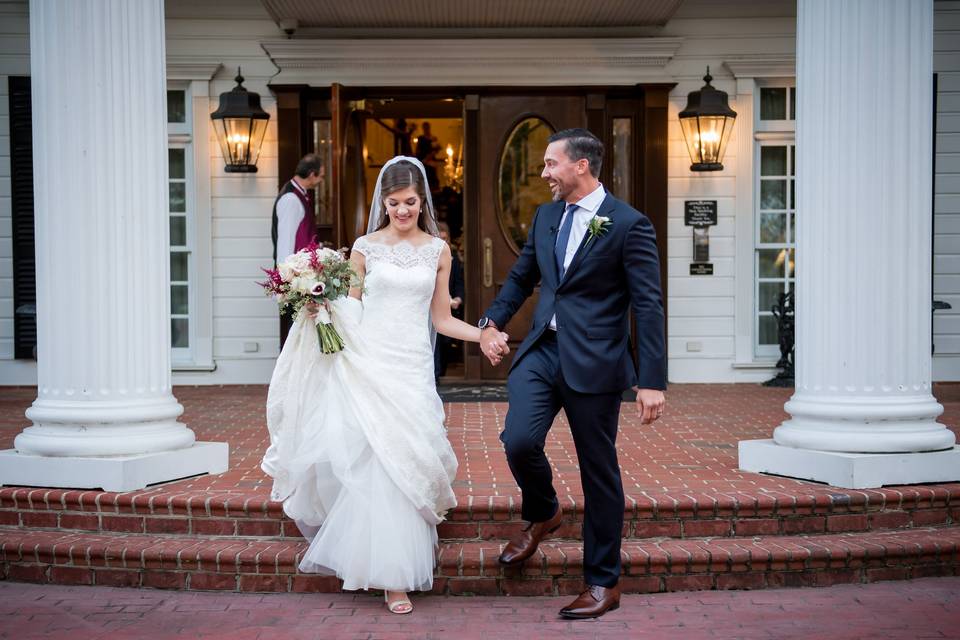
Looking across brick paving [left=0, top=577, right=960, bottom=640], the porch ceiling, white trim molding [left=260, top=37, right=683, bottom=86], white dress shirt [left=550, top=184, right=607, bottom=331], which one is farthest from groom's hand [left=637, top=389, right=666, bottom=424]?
white trim molding [left=260, top=37, right=683, bottom=86]

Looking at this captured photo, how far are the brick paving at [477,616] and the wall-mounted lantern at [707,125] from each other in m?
5.73

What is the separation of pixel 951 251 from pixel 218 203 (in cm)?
754

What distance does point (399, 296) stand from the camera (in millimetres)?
4602

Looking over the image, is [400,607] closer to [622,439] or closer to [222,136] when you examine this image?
[622,439]

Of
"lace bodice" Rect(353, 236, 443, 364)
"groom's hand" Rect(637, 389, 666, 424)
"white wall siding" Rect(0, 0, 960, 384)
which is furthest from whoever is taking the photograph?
"white wall siding" Rect(0, 0, 960, 384)

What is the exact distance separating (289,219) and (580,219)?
14.8 ft

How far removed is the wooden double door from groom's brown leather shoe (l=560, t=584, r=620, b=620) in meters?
5.64

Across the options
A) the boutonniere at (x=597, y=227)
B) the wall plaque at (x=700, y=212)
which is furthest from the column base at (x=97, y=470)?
the wall plaque at (x=700, y=212)

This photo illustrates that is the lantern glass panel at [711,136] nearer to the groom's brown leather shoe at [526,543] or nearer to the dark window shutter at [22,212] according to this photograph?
the groom's brown leather shoe at [526,543]

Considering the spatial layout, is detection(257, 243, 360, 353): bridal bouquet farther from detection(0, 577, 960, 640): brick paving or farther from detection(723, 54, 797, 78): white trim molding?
detection(723, 54, 797, 78): white trim molding

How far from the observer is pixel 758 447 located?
5430 mm

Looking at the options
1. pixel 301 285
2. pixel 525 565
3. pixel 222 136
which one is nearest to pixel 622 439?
pixel 525 565

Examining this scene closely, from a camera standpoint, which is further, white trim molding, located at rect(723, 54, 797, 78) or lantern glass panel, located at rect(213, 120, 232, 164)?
white trim molding, located at rect(723, 54, 797, 78)

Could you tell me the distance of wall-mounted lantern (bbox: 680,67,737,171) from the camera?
9.30 metres
